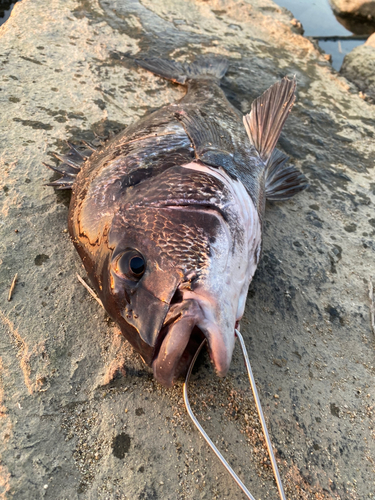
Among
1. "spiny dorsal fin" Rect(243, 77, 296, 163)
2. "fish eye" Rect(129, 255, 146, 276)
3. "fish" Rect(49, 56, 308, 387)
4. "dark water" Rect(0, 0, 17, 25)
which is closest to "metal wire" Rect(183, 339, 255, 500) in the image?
"fish" Rect(49, 56, 308, 387)

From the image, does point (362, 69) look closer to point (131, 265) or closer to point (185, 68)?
point (185, 68)

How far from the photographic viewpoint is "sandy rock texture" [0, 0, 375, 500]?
5.57 ft

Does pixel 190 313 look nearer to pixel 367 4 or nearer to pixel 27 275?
pixel 27 275

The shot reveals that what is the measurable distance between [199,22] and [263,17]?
1205 mm

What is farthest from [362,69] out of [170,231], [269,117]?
[170,231]

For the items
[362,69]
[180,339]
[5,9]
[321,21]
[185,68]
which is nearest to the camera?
[180,339]

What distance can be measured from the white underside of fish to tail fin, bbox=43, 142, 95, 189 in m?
1.42

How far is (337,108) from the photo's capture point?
4508 millimetres

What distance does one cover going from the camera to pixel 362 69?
17.8ft

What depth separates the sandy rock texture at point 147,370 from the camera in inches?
66.8

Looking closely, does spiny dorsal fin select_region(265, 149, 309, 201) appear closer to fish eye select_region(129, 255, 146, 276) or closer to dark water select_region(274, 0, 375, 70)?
fish eye select_region(129, 255, 146, 276)

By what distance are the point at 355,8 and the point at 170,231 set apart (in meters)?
10.7

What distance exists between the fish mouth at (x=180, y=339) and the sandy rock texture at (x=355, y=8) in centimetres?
1089

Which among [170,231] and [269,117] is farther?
[269,117]
